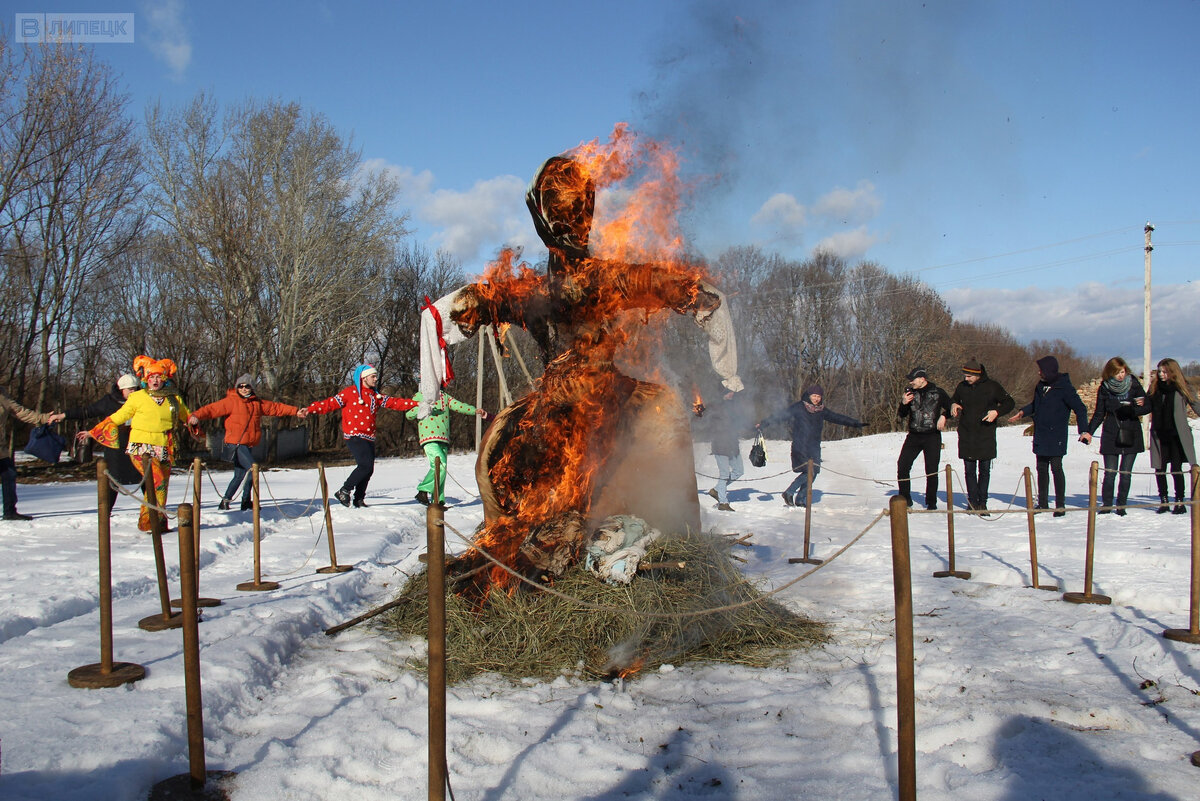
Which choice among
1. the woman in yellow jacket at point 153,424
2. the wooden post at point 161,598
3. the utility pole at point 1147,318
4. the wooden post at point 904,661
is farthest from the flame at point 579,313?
the utility pole at point 1147,318

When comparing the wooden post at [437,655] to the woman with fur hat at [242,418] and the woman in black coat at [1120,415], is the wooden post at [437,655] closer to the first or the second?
the woman with fur hat at [242,418]

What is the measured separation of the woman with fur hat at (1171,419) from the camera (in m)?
8.73

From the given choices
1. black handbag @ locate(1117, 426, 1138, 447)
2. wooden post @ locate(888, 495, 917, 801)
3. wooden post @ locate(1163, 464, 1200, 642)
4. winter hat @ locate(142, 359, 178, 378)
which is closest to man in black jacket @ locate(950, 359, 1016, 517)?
black handbag @ locate(1117, 426, 1138, 447)

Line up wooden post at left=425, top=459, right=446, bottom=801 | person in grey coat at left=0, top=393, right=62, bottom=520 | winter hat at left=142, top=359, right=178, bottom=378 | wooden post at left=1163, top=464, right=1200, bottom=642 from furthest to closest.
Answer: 1. winter hat at left=142, top=359, right=178, bottom=378
2. person in grey coat at left=0, top=393, right=62, bottom=520
3. wooden post at left=1163, top=464, right=1200, bottom=642
4. wooden post at left=425, top=459, right=446, bottom=801

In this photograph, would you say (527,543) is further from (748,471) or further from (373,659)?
(748,471)

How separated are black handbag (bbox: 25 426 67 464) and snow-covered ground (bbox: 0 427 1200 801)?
351 centimetres

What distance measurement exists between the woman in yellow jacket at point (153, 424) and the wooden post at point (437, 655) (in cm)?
682

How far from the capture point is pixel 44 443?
994 centimetres

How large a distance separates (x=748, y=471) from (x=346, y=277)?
51.5 feet

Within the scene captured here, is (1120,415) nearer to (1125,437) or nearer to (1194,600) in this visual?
(1125,437)

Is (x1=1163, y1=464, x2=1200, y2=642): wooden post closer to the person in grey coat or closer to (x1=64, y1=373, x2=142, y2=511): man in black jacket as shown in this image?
(x1=64, y1=373, x2=142, y2=511): man in black jacket

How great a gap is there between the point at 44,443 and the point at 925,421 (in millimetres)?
11959

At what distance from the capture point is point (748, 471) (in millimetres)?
16594

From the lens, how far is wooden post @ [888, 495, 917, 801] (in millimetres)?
2607
